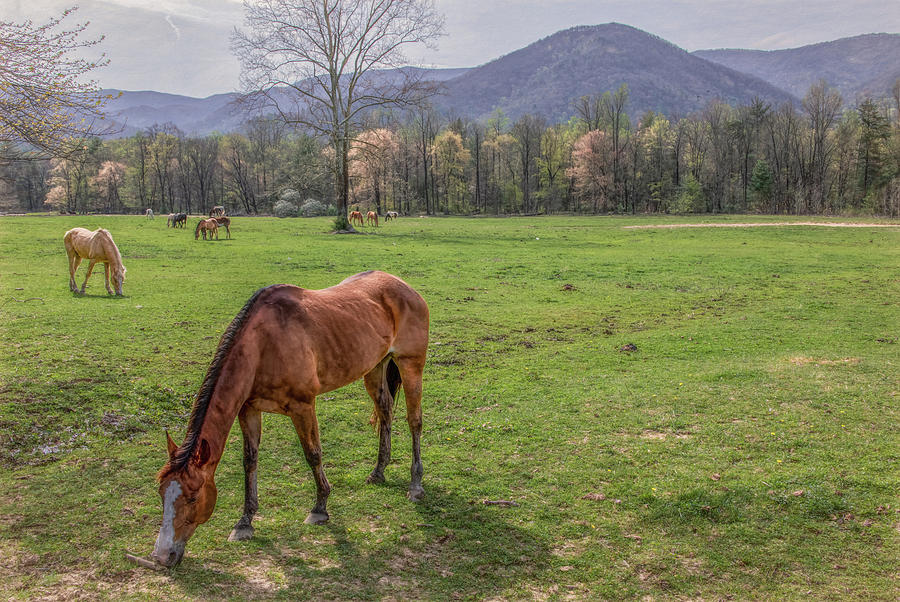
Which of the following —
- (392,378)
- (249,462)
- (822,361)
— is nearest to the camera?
(249,462)

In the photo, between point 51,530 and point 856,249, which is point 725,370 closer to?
point 51,530

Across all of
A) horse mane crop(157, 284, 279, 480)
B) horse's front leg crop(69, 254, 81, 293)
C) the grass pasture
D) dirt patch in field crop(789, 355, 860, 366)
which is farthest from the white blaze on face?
horse's front leg crop(69, 254, 81, 293)

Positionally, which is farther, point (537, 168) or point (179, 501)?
point (537, 168)

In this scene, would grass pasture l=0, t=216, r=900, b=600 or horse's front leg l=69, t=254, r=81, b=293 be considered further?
horse's front leg l=69, t=254, r=81, b=293

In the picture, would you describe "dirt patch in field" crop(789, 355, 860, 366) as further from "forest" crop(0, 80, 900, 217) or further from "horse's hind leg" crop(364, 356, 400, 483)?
"forest" crop(0, 80, 900, 217)

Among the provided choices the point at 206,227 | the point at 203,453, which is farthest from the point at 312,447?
the point at 206,227

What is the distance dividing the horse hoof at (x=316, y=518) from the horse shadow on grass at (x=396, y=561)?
0.05 m

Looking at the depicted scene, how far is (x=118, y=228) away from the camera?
3619 cm

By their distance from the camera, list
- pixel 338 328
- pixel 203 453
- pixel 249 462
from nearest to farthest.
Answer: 1. pixel 203 453
2. pixel 249 462
3. pixel 338 328

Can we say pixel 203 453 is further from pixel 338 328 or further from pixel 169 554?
pixel 338 328

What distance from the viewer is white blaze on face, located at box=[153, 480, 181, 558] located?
3.99 meters

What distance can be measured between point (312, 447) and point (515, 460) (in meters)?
2.55

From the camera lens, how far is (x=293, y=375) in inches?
188

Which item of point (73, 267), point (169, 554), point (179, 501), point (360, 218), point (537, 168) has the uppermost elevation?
point (537, 168)
